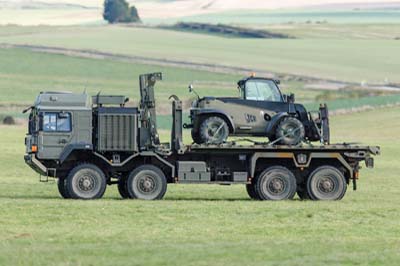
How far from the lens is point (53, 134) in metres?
32.0

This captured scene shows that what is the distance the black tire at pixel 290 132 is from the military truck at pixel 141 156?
200 mm

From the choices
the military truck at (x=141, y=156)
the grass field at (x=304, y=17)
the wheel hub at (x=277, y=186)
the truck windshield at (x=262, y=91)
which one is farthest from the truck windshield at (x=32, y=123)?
the grass field at (x=304, y=17)

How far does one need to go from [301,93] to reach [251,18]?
99.8 meters

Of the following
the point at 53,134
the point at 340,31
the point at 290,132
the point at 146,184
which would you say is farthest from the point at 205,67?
the point at 146,184

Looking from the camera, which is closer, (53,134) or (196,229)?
(196,229)

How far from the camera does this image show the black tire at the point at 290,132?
3241 centimetres

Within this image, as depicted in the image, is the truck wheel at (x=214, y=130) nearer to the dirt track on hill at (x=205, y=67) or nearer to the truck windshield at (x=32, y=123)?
the truck windshield at (x=32, y=123)

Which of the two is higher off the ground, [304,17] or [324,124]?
[304,17]

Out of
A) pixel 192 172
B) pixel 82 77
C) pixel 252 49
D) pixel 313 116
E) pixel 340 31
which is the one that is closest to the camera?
pixel 192 172

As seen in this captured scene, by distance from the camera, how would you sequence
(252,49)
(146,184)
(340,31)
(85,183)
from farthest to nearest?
1. (340,31)
2. (252,49)
3. (146,184)
4. (85,183)

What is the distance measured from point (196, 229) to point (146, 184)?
6.77 m

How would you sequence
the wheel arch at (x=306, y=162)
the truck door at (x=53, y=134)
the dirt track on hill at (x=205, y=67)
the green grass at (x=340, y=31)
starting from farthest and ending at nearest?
the green grass at (x=340, y=31) → the dirt track on hill at (x=205, y=67) → the wheel arch at (x=306, y=162) → the truck door at (x=53, y=134)

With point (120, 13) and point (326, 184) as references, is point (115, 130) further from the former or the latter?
point (120, 13)

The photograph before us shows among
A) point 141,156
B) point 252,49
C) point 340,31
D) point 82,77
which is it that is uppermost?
point 340,31
